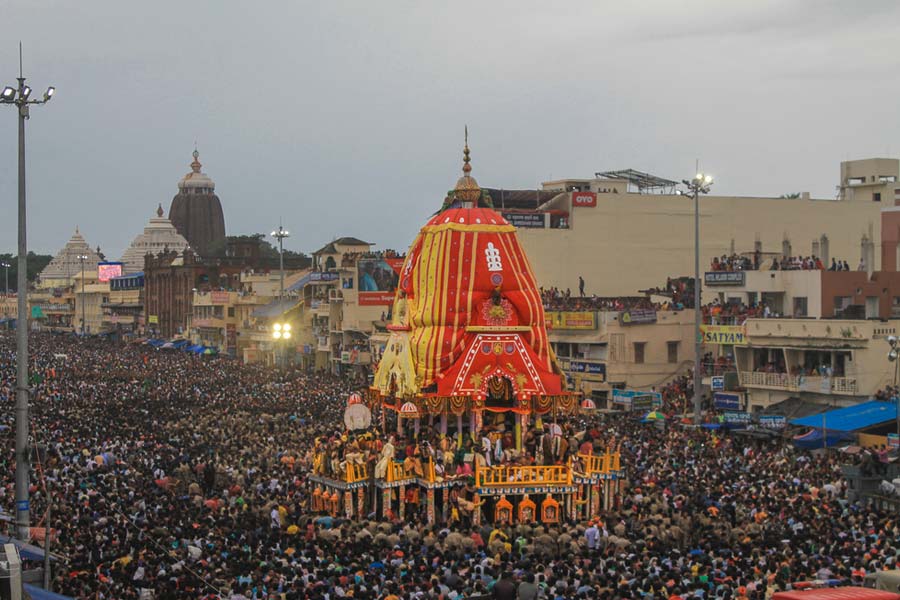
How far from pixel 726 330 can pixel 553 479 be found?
17740 millimetres

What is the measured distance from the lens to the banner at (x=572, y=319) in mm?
51594

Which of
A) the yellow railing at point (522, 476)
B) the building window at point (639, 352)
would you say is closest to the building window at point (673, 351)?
the building window at point (639, 352)

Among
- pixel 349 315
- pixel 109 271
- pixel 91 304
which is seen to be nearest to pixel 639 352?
pixel 349 315

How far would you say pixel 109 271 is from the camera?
444ft

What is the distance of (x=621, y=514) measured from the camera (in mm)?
29281

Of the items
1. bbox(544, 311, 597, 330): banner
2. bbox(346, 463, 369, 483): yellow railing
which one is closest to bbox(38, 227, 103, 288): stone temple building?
bbox(544, 311, 597, 330): banner

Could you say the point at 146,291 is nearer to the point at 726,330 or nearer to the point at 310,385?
the point at 310,385

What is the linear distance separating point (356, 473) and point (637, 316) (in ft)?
74.7

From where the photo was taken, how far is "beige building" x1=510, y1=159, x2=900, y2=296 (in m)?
64.1

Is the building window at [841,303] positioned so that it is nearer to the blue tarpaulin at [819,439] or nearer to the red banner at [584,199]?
the blue tarpaulin at [819,439]

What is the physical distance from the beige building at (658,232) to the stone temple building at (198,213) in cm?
9741

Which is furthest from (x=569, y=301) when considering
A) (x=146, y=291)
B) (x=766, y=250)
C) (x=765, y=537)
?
(x=146, y=291)

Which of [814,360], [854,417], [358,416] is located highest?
[814,360]

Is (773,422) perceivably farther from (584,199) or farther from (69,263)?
(69,263)
